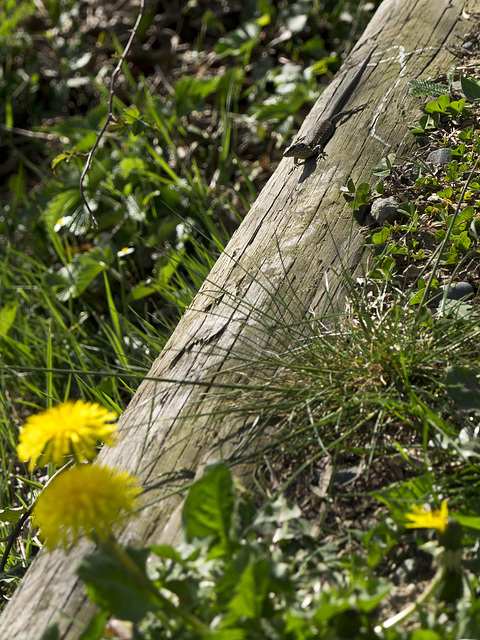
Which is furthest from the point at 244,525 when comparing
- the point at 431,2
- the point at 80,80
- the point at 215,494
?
the point at 80,80

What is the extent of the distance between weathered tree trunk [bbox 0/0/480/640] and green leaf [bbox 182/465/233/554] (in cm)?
17

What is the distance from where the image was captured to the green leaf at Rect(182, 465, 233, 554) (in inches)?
38.8

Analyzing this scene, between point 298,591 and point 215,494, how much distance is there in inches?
8.9

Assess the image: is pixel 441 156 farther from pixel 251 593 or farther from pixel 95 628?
pixel 95 628

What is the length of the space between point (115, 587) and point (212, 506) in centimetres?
21

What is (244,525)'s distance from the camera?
3.52 ft

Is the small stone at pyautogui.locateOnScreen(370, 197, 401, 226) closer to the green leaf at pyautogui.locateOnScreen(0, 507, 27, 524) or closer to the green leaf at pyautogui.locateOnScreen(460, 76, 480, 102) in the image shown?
the green leaf at pyautogui.locateOnScreen(460, 76, 480, 102)

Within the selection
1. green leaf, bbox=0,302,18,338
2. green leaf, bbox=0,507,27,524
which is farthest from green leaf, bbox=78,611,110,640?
green leaf, bbox=0,302,18,338

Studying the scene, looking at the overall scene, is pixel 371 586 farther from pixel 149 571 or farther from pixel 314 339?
pixel 314 339

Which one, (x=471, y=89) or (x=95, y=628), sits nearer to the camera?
(x=95, y=628)

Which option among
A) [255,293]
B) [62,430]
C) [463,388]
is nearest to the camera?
[62,430]

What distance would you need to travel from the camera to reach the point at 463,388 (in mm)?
1166

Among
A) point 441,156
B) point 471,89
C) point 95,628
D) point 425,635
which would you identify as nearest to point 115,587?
point 95,628

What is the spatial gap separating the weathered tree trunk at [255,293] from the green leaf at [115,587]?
18 centimetres
